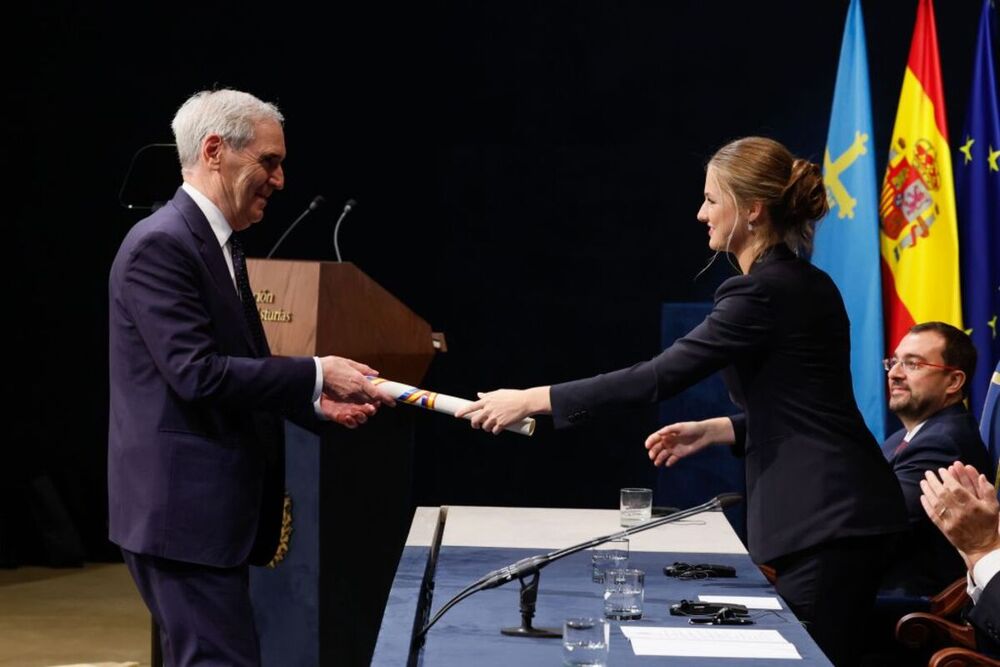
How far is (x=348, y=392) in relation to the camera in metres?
2.89

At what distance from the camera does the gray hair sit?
2.84 meters

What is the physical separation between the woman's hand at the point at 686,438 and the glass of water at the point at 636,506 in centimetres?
45

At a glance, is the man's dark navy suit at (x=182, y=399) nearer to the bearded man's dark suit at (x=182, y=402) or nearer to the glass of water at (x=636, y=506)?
the bearded man's dark suit at (x=182, y=402)

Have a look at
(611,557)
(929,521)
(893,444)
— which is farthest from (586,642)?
(893,444)

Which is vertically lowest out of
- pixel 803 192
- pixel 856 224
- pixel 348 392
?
pixel 348 392

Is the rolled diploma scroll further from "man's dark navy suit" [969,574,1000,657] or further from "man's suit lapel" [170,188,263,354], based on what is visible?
"man's dark navy suit" [969,574,1000,657]

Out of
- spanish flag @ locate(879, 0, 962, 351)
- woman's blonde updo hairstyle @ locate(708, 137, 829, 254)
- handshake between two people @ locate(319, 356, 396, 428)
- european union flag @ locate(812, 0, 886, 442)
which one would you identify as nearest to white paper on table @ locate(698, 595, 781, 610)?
woman's blonde updo hairstyle @ locate(708, 137, 829, 254)

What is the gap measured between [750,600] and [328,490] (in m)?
1.60

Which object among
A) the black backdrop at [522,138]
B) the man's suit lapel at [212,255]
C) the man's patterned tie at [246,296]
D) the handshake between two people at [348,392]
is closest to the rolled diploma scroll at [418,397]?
the handshake between two people at [348,392]

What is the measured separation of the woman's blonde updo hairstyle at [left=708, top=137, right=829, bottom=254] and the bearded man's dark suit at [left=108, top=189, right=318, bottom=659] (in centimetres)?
100

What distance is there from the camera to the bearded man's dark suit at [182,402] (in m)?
2.57

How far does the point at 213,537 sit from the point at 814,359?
1242 millimetres

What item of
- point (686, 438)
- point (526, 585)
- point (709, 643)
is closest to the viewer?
point (709, 643)

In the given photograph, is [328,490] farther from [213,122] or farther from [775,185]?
[775,185]
